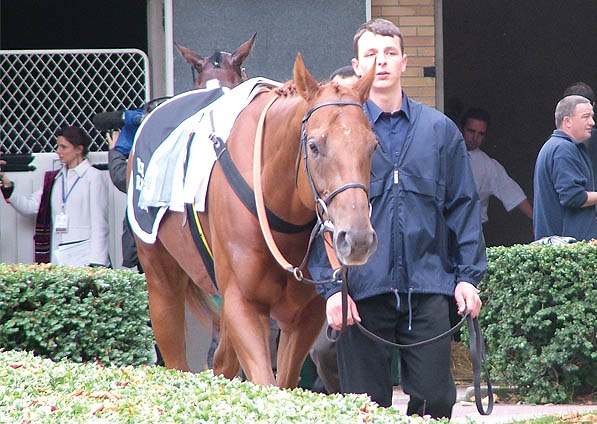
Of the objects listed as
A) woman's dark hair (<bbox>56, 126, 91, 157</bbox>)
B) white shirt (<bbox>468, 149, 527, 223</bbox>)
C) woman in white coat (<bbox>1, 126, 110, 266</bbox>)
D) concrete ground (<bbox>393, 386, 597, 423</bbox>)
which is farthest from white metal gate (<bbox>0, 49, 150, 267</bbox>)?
concrete ground (<bbox>393, 386, 597, 423</bbox>)

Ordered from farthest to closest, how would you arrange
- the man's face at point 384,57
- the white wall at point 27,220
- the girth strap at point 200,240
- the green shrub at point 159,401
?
the white wall at point 27,220, the girth strap at point 200,240, the man's face at point 384,57, the green shrub at point 159,401

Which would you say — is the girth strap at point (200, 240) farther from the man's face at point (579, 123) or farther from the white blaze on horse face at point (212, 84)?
the man's face at point (579, 123)

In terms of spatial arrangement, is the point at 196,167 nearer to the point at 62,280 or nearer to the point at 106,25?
the point at 62,280

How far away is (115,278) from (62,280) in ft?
1.23

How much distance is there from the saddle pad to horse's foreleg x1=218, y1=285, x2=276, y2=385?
0.65 metres

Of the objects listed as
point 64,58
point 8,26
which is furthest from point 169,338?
point 8,26

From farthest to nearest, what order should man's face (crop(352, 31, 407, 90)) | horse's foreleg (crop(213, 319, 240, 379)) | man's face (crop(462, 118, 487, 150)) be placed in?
man's face (crop(462, 118, 487, 150)), horse's foreleg (crop(213, 319, 240, 379)), man's face (crop(352, 31, 407, 90))

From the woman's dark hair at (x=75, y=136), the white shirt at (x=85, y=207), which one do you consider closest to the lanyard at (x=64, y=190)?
the white shirt at (x=85, y=207)

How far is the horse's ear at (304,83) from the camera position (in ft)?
15.1

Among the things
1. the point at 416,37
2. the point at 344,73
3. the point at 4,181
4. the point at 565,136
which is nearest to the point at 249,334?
the point at 344,73

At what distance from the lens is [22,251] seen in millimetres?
10086

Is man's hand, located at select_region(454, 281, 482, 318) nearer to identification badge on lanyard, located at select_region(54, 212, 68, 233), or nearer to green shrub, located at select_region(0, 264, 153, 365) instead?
green shrub, located at select_region(0, 264, 153, 365)

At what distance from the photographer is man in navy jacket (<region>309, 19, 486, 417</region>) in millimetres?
4637

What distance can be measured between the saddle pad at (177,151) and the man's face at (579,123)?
3.32 metres
